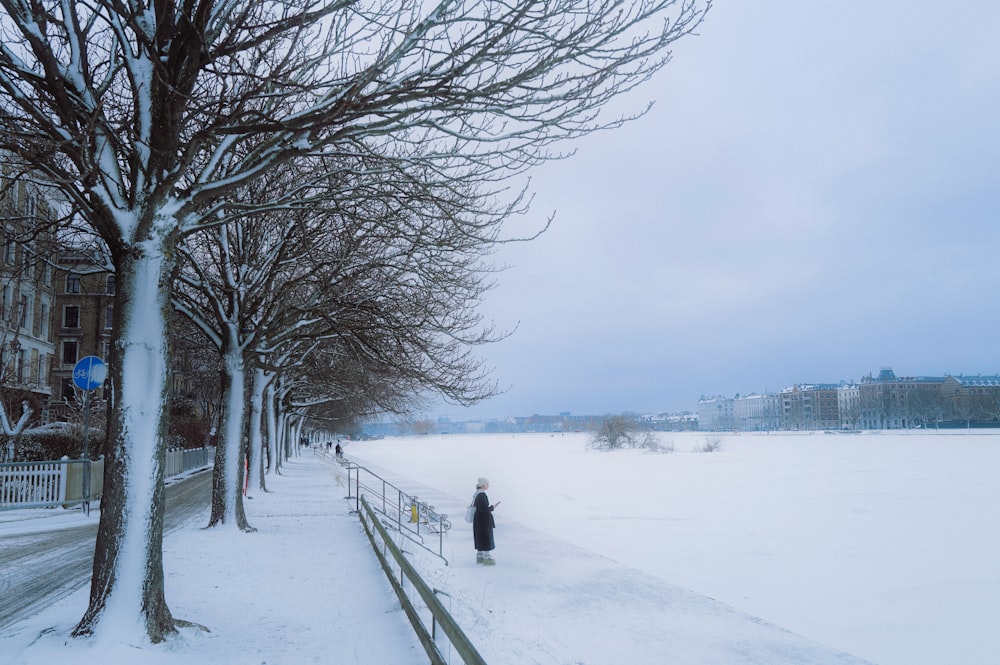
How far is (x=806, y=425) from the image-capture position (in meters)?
196

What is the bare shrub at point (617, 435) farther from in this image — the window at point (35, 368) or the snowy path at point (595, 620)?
the snowy path at point (595, 620)

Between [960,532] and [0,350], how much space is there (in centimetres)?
2610

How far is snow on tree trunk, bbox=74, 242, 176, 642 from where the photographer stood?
651 cm

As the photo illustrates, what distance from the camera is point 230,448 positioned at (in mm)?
15250

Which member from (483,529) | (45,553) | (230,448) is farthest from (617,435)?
(45,553)

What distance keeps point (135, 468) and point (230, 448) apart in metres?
9.01

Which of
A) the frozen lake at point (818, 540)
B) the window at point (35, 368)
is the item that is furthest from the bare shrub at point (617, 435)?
the window at point (35, 368)

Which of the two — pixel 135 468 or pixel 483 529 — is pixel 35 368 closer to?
pixel 483 529

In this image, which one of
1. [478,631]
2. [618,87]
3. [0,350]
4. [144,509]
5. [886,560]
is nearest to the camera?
[144,509]

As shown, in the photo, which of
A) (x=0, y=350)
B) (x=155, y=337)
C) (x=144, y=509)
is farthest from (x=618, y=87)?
(x=0, y=350)

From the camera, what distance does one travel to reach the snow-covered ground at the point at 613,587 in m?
7.66

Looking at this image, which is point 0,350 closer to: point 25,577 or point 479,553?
point 25,577

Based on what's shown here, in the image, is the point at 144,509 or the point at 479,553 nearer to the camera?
the point at 144,509

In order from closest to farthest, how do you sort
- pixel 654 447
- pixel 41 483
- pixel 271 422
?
pixel 41 483, pixel 271 422, pixel 654 447
